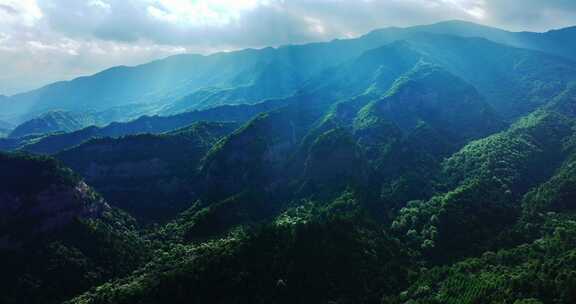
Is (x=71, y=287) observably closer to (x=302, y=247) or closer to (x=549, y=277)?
(x=302, y=247)

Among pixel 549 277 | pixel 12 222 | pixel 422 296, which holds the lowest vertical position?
pixel 422 296

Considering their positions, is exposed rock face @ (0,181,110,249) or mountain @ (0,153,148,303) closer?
mountain @ (0,153,148,303)

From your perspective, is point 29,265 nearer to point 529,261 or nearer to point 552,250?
point 529,261

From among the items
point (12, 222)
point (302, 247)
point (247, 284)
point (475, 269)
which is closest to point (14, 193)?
point (12, 222)

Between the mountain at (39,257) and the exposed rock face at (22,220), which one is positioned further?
the exposed rock face at (22,220)

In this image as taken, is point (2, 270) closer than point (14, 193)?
Yes

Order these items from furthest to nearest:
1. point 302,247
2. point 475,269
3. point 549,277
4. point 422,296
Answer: point 302,247 → point 475,269 → point 422,296 → point 549,277

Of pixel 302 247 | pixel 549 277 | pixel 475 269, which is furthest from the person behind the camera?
pixel 302 247

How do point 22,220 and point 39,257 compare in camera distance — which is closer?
point 39,257

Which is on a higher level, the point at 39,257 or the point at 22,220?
the point at 22,220

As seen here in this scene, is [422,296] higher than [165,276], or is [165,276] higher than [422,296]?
[165,276]
